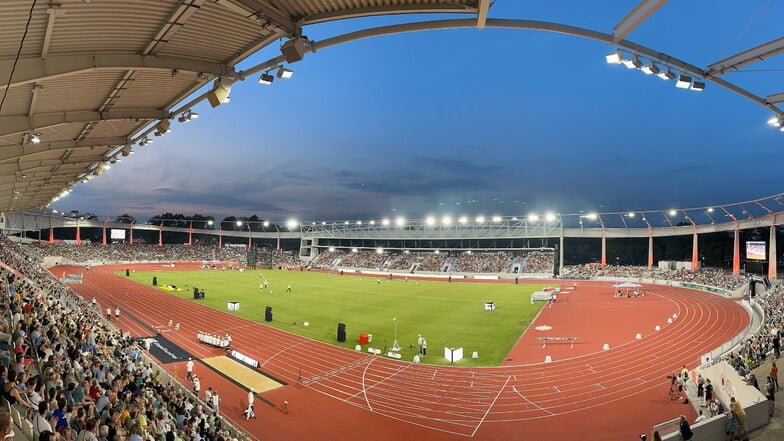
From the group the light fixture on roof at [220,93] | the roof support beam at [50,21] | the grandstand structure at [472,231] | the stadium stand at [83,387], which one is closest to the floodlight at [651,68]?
the light fixture on roof at [220,93]

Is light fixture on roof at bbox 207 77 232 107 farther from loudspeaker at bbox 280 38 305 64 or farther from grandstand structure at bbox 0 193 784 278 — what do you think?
grandstand structure at bbox 0 193 784 278

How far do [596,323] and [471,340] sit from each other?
11910mm

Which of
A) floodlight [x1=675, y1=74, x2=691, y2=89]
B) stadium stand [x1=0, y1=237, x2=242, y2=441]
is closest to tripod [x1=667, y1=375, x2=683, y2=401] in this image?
floodlight [x1=675, y1=74, x2=691, y2=89]

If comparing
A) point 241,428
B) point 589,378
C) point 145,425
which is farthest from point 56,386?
point 589,378

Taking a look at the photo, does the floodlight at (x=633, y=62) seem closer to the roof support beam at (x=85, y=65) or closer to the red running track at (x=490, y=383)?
the roof support beam at (x=85, y=65)

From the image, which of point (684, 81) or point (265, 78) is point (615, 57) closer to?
point (684, 81)

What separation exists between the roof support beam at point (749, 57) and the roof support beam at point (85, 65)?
1000cm

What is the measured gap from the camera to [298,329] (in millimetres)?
31828

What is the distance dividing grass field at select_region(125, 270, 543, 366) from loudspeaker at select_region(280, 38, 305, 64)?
66.9 feet

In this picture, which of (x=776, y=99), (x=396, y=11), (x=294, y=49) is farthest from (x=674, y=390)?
(x=294, y=49)

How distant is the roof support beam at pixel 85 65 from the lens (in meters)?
7.78

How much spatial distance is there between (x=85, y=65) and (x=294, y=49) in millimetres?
4330

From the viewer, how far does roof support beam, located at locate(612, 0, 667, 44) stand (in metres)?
5.91

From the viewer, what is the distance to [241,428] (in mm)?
16109
